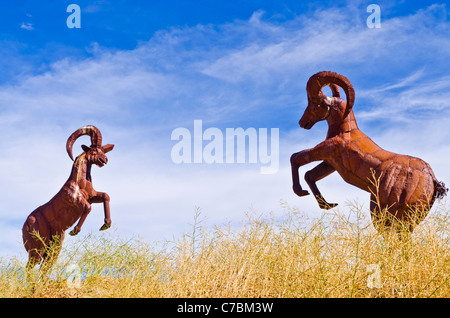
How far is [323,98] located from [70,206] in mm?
3993

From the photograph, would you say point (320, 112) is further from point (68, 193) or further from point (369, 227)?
point (68, 193)

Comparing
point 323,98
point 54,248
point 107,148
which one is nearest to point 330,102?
point 323,98

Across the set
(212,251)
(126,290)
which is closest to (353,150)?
(212,251)

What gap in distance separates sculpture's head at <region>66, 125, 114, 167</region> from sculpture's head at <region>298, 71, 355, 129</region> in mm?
3082

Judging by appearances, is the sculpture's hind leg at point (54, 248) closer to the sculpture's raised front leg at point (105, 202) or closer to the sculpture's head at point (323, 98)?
the sculpture's raised front leg at point (105, 202)

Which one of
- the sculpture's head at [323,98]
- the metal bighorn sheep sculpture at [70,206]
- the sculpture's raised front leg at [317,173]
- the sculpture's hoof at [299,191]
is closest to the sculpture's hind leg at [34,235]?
the metal bighorn sheep sculpture at [70,206]

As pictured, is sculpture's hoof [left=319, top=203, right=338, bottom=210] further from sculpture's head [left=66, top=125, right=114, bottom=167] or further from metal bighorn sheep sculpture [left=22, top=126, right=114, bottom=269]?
sculpture's head [left=66, top=125, right=114, bottom=167]

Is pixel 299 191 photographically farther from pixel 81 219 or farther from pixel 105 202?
pixel 81 219

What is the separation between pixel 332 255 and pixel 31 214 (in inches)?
188

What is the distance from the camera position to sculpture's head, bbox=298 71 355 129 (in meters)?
6.84

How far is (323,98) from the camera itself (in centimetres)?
697

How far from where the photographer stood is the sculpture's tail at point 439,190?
6.48 m

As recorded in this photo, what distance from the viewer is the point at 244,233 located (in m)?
5.84

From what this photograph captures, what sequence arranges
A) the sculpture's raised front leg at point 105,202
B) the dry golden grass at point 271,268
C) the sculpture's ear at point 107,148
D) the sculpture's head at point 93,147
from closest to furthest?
the dry golden grass at point 271,268 < the sculpture's raised front leg at point 105,202 < the sculpture's head at point 93,147 < the sculpture's ear at point 107,148
